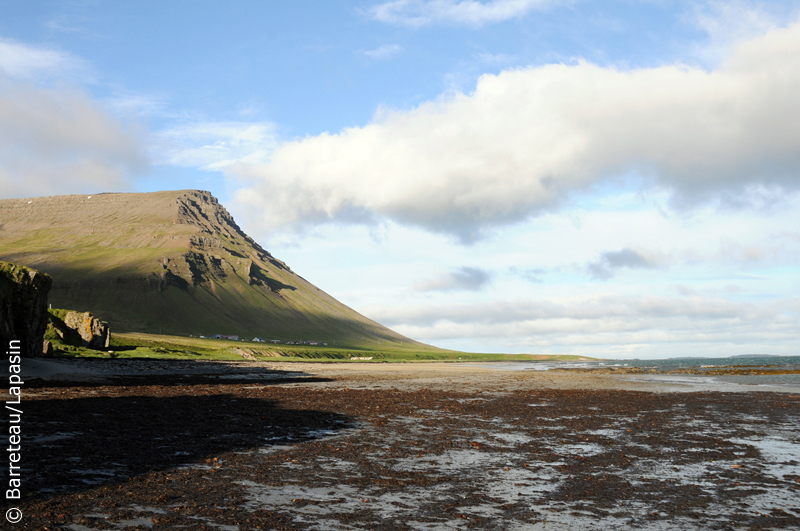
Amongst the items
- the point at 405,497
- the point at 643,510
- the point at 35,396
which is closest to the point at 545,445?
the point at 643,510

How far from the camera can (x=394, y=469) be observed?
14.5 metres

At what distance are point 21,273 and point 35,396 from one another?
3575 centimetres

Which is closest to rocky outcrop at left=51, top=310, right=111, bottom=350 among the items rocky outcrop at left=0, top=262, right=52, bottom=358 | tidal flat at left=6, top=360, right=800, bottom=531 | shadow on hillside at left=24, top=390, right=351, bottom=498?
rocky outcrop at left=0, top=262, right=52, bottom=358

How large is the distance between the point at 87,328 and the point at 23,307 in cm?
3415

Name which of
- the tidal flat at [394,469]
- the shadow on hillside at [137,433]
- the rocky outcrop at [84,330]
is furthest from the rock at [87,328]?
the tidal flat at [394,469]

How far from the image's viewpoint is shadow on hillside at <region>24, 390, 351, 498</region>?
12672 mm

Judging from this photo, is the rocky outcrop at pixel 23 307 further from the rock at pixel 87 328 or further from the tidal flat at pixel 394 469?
the tidal flat at pixel 394 469

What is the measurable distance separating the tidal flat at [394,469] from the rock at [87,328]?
214 feet

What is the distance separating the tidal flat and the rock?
65.1 metres

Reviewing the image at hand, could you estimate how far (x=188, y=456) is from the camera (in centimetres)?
1504

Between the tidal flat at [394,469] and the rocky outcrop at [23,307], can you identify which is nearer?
the tidal flat at [394,469]

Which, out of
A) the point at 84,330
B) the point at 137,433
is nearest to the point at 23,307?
the point at 84,330

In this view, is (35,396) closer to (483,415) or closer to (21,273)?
(483,415)

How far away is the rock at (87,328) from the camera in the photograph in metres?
84.4
